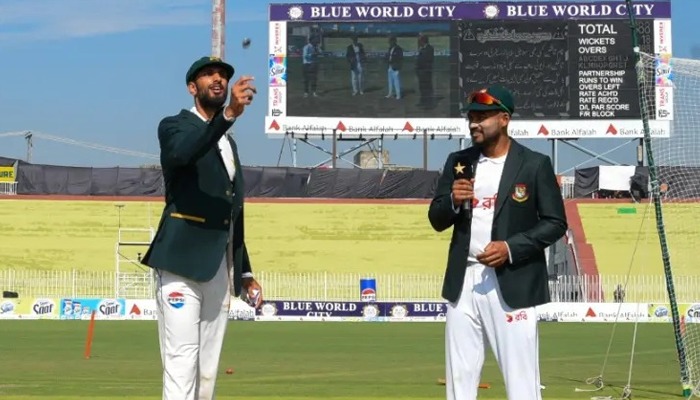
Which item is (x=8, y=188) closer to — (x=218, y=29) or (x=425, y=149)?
(x=425, y=149)

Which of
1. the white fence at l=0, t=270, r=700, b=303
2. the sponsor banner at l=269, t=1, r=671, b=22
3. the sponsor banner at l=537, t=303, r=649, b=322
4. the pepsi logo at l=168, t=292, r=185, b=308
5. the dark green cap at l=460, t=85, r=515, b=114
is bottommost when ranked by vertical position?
the sponsor banner at l=537, t=303, r=649, b=322

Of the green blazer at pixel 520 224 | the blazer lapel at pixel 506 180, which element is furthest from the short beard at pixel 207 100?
the blazer lapel at pixel 506 180

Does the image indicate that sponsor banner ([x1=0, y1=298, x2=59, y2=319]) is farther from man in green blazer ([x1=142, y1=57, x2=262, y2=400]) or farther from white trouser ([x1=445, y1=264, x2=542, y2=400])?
white trouser ([x1=445, y1=264, x2=542, y2=400])

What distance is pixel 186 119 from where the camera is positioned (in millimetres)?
7234

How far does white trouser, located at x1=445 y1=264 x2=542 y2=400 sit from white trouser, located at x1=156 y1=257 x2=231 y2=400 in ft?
4.39

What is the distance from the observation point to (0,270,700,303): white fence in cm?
4034

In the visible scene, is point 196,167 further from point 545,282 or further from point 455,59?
point 455,59

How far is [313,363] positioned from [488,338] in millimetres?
12024

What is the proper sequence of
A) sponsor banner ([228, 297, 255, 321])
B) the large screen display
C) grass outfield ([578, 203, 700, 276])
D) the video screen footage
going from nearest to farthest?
sponsor banner ([228, 297, 255, 321])
grass outfield ([578, 203, 700, 276])
the large screen display
the video screen footage

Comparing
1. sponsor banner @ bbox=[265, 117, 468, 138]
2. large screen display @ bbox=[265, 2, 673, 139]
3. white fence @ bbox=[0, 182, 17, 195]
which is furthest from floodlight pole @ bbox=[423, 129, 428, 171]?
white fence @ bbox=[0, 182, 17, 195]

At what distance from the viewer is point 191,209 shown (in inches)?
282

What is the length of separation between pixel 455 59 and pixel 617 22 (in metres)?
6.62

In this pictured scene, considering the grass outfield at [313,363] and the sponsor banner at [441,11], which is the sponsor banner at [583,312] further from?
the sponsor banner at [441,11]

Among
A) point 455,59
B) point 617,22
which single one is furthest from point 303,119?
point 617,22
